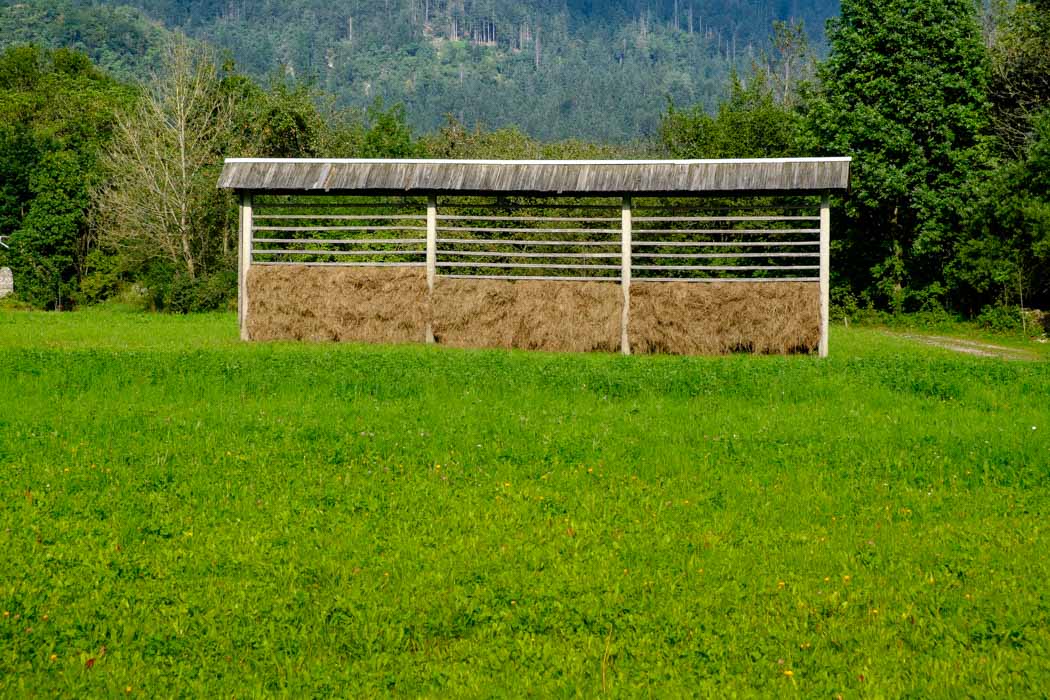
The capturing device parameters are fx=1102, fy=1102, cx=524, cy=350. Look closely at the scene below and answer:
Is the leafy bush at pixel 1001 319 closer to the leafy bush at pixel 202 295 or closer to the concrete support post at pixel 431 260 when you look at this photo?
the concrete support post at pixel 431 260

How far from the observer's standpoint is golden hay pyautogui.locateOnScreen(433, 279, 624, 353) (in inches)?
852

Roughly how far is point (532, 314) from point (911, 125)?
54.0 ft

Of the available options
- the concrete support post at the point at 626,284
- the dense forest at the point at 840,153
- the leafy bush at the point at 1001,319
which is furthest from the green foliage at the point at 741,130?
the concrete support post at the point at 626,284

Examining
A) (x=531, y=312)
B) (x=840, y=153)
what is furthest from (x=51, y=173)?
(x=531, y=312)

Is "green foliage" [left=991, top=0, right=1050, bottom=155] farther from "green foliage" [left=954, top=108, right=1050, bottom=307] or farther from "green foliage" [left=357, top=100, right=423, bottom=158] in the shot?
"green foliage" [left=357, top=100, right=423, bottom=158]

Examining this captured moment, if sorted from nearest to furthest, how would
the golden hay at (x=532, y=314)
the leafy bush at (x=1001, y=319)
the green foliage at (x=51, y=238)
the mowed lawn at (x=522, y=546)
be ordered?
the mowed lawn at (x=522, y=546) → the golden hay at (x=532, y=314) → the leafy bush at (x=1001, y=319) → the green foliage at (x=51, y=238)

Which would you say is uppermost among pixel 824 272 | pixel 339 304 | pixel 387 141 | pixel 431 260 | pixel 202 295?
pixel 387 141

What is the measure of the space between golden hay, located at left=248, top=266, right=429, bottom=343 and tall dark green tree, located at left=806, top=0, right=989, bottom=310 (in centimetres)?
1604

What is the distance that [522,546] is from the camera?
286 inches

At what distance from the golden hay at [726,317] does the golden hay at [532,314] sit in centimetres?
62

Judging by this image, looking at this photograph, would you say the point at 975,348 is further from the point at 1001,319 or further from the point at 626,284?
the point at 626,284

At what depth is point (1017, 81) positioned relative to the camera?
3497 cm

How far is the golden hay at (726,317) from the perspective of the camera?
21.0m

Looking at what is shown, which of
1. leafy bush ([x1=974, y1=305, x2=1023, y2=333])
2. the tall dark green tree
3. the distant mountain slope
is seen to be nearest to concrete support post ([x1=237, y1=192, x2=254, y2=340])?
the tall dark green tree
